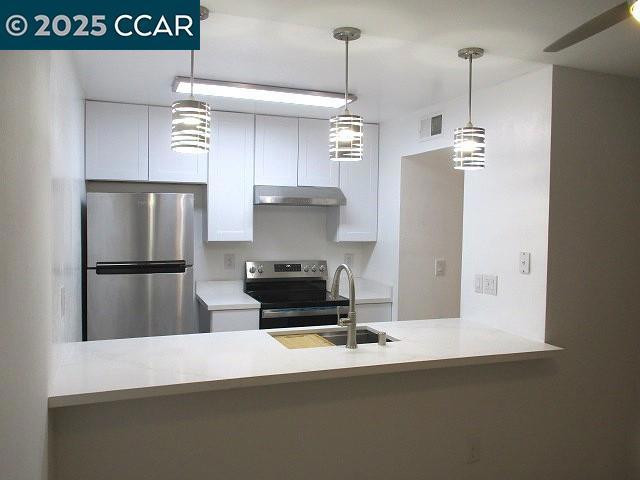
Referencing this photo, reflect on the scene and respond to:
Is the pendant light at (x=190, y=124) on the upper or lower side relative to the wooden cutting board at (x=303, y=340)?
upper

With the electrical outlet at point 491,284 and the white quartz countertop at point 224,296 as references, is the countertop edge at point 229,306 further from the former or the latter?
the electrical outlet at point 491,284

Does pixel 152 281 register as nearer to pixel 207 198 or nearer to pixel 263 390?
pixel 207 198

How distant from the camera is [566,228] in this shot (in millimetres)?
2824

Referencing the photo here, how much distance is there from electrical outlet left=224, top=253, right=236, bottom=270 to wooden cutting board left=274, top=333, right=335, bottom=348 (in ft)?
5.72

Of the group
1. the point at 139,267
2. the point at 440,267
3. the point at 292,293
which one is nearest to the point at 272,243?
the point at 292,293

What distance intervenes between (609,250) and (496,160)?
0.78 m

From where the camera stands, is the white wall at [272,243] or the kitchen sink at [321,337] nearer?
the kitchen sink at [321,337]

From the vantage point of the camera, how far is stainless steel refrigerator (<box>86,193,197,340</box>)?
3588 mm

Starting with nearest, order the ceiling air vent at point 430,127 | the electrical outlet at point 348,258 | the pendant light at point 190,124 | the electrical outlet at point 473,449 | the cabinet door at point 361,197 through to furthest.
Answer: the pendant light at point 190,124
the electrical outlet at point 473,449
the ceiling air vent at point 430,127
the cabinet door at point 361,197
the electrical outlet at point 348,258

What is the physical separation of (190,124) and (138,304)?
6.55 feet

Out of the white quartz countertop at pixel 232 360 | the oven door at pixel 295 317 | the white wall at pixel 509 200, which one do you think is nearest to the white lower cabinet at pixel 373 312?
the oven door at pixel 295 317

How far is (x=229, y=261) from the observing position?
4543mm

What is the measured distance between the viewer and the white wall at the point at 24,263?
120 cm

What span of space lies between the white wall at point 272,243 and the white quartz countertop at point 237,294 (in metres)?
0.12
